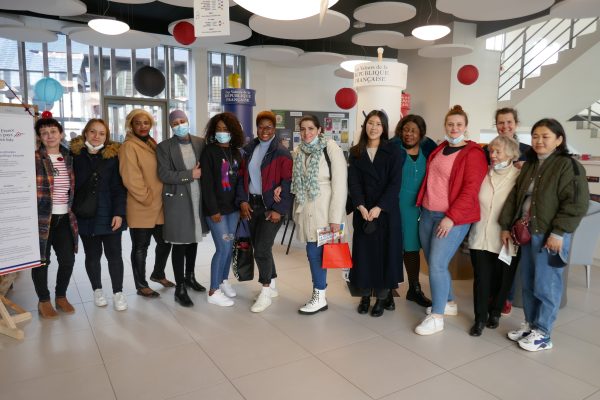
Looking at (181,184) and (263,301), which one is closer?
(181,184)

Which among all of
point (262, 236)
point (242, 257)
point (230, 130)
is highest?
point (230, 130)

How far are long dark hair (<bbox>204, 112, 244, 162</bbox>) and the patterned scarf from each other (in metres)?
0.51

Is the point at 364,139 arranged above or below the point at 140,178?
above

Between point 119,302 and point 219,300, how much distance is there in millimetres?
775

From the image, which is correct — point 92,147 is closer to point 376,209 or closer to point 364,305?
point 376,209

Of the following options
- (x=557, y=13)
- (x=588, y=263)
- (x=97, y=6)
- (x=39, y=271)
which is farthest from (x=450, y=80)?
(x=39, y=271)

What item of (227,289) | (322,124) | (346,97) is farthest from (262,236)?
(322,124)

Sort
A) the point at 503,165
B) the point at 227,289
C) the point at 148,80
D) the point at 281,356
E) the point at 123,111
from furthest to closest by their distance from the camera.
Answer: the point at 123,111 → the point at 148,80 → the point at 227,289 → the point at 503,165 → the point at 281,356

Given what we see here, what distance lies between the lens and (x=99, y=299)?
3406mm

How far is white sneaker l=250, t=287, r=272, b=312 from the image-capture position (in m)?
3.34

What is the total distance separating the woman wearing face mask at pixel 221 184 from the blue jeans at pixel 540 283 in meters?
2.12

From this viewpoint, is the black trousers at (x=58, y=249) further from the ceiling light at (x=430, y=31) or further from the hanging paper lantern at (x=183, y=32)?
the ceiling light at (x=430, y=31)

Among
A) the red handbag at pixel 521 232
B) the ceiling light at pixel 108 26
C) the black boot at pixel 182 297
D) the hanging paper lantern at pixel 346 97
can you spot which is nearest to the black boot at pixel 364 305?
the red handbag at pixel 521 232

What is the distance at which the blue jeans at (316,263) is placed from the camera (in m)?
3.24
